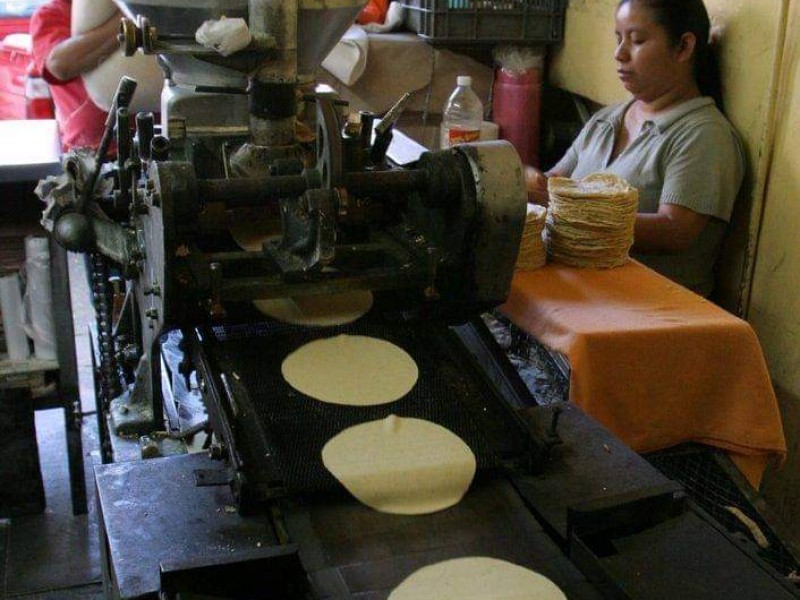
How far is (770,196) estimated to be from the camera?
230cm

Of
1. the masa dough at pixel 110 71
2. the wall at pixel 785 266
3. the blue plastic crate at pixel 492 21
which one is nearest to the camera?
the wall at pixel 785 266

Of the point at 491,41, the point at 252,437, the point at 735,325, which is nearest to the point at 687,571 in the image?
the point at 252,437

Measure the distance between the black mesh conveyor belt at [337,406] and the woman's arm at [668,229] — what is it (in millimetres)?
882

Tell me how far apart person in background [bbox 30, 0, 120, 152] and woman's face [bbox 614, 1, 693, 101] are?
1439 millimetres

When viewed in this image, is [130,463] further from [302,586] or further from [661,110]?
[661,110]

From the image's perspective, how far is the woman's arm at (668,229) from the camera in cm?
223

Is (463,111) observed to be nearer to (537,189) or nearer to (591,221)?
(537,189)

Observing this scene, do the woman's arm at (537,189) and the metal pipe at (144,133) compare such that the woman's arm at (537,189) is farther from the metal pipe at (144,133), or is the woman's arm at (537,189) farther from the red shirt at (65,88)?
the red shirt at (65,88)

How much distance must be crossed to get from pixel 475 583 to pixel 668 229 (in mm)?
1409

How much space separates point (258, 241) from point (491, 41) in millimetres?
2009

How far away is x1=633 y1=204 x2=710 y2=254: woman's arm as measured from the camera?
7.32 ft

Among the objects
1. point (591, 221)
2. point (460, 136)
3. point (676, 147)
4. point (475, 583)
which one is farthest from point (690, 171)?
point (475, 583)

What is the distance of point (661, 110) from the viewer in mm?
2479

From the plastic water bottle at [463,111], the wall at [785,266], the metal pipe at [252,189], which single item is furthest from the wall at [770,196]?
the metal pipe at [252,189]
